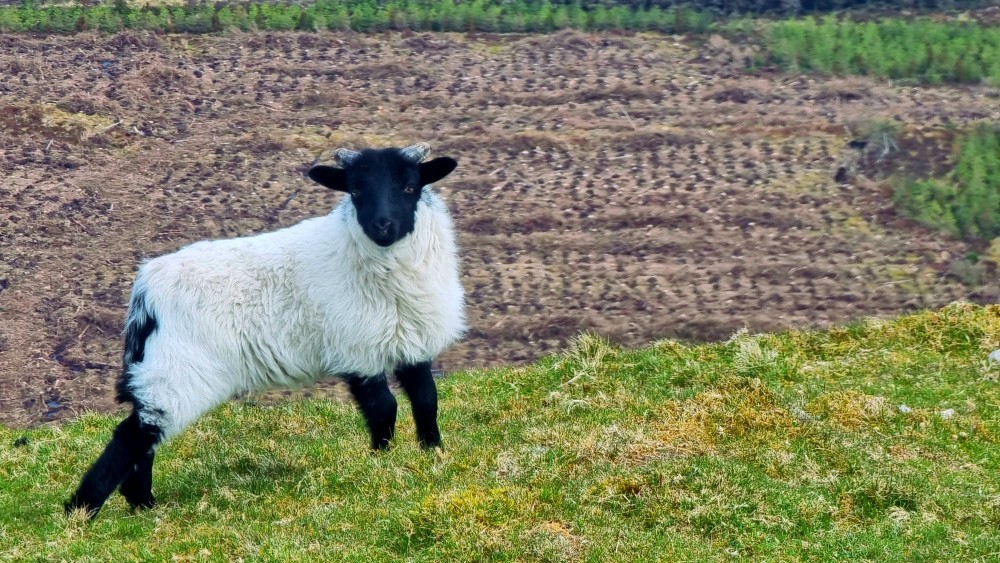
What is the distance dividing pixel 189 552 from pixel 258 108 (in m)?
13.2

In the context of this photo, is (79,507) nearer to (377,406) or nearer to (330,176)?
(377,406)

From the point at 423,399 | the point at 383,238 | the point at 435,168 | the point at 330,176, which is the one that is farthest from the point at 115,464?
the point at 435,168

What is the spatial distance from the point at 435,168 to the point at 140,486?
3366 mm

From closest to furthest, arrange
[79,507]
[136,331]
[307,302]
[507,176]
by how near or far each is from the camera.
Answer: [79,507] < [136,331] < [307,302] < [507,176]

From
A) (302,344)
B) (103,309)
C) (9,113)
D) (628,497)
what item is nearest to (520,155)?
(103,309)

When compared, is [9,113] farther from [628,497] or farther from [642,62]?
[628,497]

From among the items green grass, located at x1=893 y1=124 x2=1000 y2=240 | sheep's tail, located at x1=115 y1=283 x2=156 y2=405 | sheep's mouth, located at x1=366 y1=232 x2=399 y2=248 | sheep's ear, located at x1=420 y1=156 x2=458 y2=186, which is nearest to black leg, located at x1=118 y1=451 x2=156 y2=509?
sheep's tail, located at x1=115 y1=283 x2=156 y2=405

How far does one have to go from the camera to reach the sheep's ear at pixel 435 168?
9.84m

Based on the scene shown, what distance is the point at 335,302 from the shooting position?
9.59 metres

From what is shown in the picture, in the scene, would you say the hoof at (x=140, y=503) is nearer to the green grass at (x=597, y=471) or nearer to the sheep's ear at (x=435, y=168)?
the green grass at (x=597, y=471)

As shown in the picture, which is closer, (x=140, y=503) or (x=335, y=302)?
(x=140, y=503)

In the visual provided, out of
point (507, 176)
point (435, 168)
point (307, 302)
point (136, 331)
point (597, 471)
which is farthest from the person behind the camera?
point (507, 176)

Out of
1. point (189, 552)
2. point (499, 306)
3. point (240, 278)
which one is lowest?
point (499, 306)

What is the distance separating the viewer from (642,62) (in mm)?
21234
